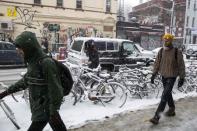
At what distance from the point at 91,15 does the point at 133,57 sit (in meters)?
21.2

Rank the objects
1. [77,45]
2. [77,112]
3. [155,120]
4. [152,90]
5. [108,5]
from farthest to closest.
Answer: [108,5], [77,45], [152,90], [77,112], [155,120]

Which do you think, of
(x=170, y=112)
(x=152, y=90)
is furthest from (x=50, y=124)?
(x=152, y=90)

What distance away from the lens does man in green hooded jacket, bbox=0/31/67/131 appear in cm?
356

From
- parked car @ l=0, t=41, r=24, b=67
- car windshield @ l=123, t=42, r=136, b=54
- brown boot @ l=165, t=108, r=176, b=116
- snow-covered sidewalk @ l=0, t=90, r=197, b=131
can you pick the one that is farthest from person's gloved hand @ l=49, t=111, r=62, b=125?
parked car @ l=0, t=41, r=24, b=67

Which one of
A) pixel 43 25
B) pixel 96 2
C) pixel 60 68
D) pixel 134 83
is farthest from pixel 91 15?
pixel 60 68

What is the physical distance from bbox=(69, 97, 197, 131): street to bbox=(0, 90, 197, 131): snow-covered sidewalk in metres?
0.27

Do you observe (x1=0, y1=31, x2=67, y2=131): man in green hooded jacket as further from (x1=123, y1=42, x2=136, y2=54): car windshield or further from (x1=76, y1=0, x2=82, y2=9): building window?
Answer: (x1=76, y1=0, x2=82, y2=9): building window

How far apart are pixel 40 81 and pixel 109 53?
962 cm

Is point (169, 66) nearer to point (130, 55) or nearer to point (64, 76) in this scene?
point (64, 76)

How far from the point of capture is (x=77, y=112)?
748 cm

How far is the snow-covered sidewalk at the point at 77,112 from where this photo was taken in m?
6.43

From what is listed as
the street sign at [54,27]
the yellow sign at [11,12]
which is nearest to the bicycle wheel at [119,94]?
the yellow sign at [11,12]

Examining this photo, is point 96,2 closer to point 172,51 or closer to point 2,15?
point 2,15

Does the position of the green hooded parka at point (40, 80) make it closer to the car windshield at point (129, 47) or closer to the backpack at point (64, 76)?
the backpack at point (64, 76)
